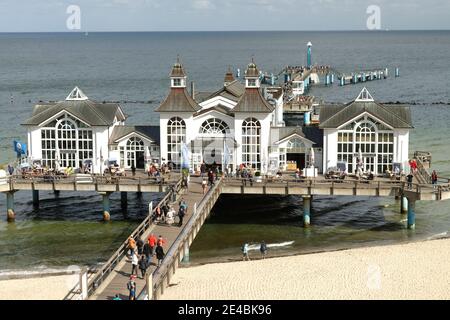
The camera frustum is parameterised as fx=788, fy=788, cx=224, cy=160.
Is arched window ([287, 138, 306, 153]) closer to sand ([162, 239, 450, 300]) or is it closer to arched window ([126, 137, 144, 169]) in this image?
arched window ([126, 137, 144, 169])

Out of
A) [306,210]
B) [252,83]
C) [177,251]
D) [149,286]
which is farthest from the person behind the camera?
[252,83]

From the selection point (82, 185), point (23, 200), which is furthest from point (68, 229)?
point (23, 200)

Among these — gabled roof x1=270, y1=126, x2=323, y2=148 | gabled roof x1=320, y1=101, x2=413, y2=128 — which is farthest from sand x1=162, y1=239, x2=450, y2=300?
gabled roof x1=270, y1=126, x2=323, y2=148

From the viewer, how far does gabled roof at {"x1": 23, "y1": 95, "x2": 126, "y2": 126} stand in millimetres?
44781

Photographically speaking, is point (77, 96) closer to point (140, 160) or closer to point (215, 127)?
point (140, 160)

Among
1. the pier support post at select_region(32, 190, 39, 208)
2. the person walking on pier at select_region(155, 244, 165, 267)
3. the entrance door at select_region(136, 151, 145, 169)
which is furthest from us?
the pier support post at select_region(32, 190, 39, 208)

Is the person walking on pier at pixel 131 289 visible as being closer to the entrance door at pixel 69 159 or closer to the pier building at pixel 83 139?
the pier building at pixel 83 139

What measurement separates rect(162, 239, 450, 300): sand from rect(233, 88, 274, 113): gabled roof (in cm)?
1031

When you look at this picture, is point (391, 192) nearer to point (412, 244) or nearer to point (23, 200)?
point (412, 244)

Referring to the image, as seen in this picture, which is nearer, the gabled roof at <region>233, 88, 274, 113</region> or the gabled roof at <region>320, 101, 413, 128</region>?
the gabled roof at <region>320, 101, 413, 128</region>

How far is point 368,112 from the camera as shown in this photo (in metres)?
42.8

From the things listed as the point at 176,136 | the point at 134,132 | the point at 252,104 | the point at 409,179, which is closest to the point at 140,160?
the point at 134,132

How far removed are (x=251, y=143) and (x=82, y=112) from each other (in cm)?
Answer: 984

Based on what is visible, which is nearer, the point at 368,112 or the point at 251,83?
the point at 368,112
